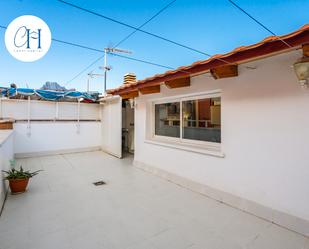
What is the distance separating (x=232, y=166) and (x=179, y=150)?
5.06 feet

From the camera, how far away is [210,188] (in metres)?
3.98

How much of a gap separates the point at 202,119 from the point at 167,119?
1.50 metres

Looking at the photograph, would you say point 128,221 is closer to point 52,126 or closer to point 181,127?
point 181,127

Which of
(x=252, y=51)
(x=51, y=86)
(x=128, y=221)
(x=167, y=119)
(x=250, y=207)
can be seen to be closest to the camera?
(x=252, y=51)

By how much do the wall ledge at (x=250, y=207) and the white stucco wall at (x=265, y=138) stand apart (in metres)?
0.08

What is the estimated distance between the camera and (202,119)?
4.50m

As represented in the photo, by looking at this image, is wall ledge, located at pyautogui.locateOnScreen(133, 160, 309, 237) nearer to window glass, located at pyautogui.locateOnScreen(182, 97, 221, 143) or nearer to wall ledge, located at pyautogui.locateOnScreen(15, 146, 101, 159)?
window glass, located at pyautogui.locateOnScreen(182, 97, 221, 143)

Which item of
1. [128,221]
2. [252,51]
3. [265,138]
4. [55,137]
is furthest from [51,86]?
[265,138]

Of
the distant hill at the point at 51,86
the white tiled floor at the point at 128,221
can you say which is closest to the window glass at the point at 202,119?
the white tiled floor at the point at 128,221

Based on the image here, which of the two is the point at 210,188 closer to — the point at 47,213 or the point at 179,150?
the point at 179,150

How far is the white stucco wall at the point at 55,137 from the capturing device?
8156mm

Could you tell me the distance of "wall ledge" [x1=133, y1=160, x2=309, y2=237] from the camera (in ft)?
8.82

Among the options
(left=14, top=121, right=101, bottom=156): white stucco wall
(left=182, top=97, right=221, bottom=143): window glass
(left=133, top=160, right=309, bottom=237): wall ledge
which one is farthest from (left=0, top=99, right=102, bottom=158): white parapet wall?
(left=182, top=97, right=221, bottom=143): window glass

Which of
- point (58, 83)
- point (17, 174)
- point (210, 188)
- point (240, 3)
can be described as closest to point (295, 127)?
point (210, 188)
